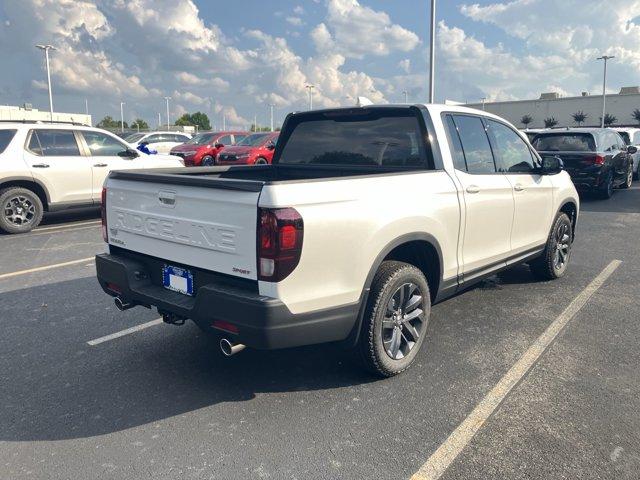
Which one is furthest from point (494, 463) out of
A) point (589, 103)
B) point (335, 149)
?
point (589, 103)

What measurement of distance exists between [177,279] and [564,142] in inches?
454

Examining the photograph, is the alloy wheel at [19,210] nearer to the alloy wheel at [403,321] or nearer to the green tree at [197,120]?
the alloy wheel at [403,321]

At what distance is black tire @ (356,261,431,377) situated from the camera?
3.38m

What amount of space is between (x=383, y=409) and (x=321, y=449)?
56 centimetres

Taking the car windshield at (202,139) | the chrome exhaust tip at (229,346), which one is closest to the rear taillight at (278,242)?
the chrome exhaust tip at (229,346)

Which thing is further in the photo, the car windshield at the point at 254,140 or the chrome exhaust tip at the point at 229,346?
the car windshield at the point at 254,140

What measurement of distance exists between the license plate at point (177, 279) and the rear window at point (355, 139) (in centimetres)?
182

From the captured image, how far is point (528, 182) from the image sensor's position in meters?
5.14

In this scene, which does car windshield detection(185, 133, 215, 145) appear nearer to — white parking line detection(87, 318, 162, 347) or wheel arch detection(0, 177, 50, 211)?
wheel arch detection(0, 177, 50, 211)

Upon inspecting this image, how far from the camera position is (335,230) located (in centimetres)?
304

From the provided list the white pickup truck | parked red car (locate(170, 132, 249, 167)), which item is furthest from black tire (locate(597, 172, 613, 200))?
parked red car (locate(170, 132, 249, 167))

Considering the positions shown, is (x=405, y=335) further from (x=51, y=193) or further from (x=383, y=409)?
(x=51, y=193)

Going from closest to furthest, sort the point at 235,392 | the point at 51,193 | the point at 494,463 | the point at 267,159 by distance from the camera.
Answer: the point at 494,463 < the point at 235,392 < the point at 51,193 < the point at 267,159

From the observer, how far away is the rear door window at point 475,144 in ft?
14.4
